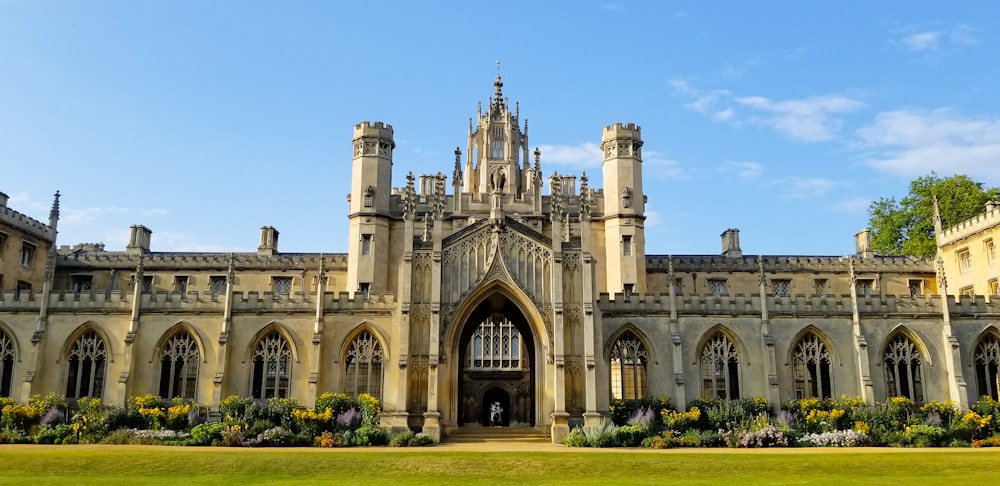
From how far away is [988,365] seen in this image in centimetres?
3366

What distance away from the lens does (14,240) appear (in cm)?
4150

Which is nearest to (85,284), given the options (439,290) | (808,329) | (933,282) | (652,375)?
(439,290)

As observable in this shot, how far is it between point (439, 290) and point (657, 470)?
11.5 meters

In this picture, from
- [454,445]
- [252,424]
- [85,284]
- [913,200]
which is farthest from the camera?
[913,200]

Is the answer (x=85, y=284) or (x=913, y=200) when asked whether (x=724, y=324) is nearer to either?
(x=913, y=200)

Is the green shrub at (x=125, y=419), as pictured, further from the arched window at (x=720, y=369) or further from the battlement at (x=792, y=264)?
the battlement at (x=792, y=264)

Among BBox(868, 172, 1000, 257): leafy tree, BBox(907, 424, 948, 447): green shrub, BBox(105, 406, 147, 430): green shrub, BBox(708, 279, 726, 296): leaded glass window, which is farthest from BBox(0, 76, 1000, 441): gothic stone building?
BBox(868, 172, 1000, 257): leafy tree

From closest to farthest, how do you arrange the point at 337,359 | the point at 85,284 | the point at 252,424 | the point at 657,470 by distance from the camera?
the point at 657,470
the point at 252,424
the point at 337,359
the point at 85,284

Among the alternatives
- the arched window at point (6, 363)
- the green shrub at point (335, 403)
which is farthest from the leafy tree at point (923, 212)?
the arched window at point (6, 363)

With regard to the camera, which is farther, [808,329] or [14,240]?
[14,240]

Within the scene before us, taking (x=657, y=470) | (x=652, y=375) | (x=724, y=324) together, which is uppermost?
(x=724, y=324)

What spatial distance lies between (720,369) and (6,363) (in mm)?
28629

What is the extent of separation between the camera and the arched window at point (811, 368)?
32.9 meters

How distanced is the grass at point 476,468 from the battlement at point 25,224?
23442mm
